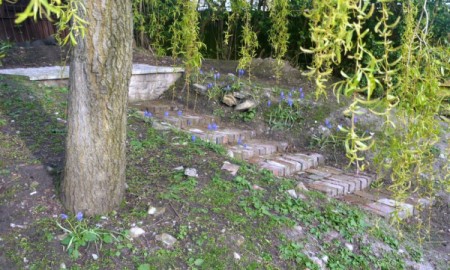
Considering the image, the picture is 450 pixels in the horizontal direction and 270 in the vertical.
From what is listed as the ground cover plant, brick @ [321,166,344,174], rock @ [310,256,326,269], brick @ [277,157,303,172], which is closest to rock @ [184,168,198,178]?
the ground cover plant

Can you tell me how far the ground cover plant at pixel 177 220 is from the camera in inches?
90.2

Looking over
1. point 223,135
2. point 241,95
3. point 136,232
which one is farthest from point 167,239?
point 241,95

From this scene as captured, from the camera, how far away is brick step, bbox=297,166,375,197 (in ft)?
13.1

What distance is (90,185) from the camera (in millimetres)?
2496

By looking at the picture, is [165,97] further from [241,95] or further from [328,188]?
[328,188]

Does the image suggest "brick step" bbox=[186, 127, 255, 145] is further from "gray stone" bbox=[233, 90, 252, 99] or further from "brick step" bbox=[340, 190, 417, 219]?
"brick step" bbox=[340, 190, 417, 219]

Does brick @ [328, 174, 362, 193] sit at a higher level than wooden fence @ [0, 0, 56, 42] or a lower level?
lower

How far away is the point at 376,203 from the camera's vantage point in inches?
156

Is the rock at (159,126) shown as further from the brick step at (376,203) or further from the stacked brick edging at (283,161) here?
the brick step at (376,203)

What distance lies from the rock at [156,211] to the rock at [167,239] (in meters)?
0.19

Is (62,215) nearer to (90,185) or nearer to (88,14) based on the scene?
(90,185)

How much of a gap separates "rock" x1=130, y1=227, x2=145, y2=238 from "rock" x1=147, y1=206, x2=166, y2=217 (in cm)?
17

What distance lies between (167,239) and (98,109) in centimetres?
79

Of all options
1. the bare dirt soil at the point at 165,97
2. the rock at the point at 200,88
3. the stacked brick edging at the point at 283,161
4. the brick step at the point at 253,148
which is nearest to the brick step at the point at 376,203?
the stacked brick edging at the point at 283,161
